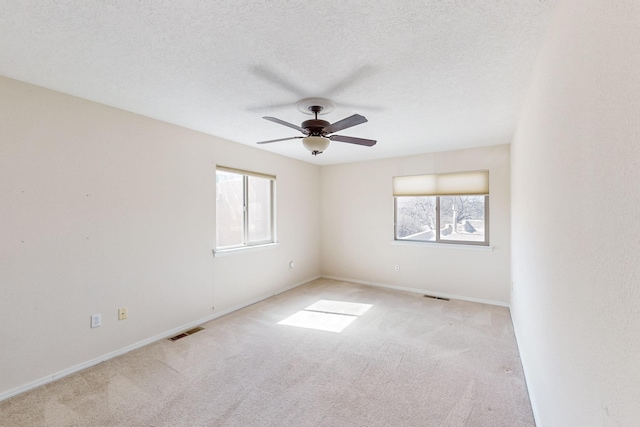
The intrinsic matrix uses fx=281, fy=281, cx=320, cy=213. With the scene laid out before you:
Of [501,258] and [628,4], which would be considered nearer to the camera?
[628,4]

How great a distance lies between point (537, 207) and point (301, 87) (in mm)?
1941

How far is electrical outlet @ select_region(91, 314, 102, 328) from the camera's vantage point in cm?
262

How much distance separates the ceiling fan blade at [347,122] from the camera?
7.17ft

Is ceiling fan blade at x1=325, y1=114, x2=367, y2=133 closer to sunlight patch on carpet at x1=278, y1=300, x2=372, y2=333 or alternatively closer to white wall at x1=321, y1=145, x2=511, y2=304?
sunlight patch on carpet at x1=278, y1=300, x2=372, y2=333

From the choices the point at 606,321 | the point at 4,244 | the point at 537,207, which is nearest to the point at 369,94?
the point at 537,207

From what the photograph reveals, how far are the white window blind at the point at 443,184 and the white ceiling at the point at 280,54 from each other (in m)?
1.47

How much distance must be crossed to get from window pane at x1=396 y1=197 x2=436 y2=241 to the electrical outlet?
4.32 meters

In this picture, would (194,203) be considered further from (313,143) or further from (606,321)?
(606,321)

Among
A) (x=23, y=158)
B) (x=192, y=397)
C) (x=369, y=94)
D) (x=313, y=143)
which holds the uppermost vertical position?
(x=369, y=94)

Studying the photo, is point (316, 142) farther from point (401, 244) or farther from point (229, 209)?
point (401, 244)

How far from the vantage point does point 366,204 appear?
17.6ft

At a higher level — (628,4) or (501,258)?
(628,4)

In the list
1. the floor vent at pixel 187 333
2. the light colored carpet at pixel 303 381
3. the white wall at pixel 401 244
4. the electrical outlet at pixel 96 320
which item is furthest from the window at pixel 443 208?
the electrical outlet at pixel 96 320

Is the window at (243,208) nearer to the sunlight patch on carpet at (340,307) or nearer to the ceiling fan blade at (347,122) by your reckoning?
the sunlight patch on carpet at (340,307)
